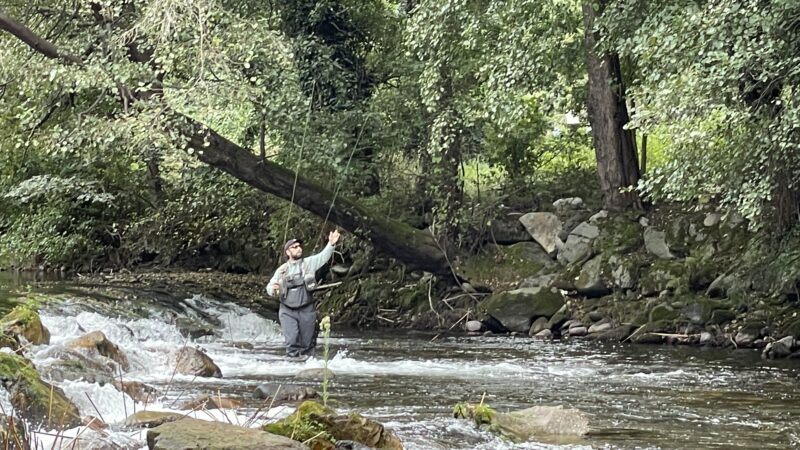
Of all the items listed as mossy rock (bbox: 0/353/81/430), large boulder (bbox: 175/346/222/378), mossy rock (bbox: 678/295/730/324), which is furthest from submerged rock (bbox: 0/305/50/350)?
mossy rock (bbox: 678/295/730/324)

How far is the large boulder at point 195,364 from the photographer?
11.4 meters

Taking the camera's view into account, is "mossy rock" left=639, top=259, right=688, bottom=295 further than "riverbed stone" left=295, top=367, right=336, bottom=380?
Yes

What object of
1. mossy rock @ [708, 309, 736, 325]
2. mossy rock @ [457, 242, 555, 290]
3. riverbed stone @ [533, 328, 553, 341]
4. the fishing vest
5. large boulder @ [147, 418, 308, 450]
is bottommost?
large boulder @ [147, 418, 308, 450]

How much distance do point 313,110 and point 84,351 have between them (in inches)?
305

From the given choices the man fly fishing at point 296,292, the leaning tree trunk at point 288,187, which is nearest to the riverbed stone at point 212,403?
the man fly fishing at point 296,292

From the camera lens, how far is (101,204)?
25109 mm

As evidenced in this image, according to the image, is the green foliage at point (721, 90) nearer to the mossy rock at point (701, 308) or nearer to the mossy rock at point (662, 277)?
the mossy rock at point (701, 308)

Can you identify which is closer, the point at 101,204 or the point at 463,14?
the point at 463,14

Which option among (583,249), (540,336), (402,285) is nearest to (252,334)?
(402,285)

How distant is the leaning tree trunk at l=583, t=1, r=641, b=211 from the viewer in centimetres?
1773

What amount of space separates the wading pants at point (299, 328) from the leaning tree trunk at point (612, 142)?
7089 millimetres

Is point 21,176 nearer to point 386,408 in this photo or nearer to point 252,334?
point 252,334

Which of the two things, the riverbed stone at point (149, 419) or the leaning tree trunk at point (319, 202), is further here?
the leaning tree trunk at point (319, 202)

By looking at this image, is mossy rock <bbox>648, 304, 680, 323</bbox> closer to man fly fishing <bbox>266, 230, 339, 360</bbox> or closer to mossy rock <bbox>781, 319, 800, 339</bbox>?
mossy rock <bbox>781, 319, 800, 339</bbox>
